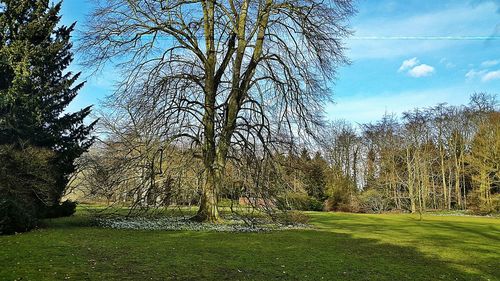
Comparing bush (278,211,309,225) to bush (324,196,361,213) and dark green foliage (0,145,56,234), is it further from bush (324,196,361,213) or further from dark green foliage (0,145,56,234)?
bush (324,196,361,213)

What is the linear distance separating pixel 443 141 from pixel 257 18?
140ft

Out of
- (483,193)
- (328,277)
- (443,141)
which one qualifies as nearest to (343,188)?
(483,193)

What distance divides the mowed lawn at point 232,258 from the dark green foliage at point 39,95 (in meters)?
3.26

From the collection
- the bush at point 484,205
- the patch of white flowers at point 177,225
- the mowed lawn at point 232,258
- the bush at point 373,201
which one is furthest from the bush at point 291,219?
the bush at point 484,205

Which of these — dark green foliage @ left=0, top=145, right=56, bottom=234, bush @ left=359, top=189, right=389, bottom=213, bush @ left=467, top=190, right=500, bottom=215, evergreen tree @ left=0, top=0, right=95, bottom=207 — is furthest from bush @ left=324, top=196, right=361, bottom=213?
dark green foliage @ left=0, top=145, right=56, bottom=234

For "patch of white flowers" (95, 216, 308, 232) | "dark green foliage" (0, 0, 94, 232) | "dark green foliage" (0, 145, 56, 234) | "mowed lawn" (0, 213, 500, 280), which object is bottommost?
"mowed lawn" (0, 213, 500, 280)

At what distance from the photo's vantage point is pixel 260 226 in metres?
17.9

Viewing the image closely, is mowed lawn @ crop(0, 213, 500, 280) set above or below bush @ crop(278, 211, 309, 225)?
below

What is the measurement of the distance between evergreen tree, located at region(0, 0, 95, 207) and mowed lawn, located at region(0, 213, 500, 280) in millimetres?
5426

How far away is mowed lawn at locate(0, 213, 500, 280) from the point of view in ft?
23.9

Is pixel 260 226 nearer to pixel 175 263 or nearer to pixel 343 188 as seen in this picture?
pixel 175 263

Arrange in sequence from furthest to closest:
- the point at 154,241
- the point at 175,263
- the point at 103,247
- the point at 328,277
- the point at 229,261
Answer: the point at 154,241 < the point at 103,247 < the point at 229,261 < the point at 175,263 < the point at 328,277

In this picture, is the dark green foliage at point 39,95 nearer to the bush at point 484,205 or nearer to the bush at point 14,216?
the bush at point 14,216

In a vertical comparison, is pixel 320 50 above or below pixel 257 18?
below
